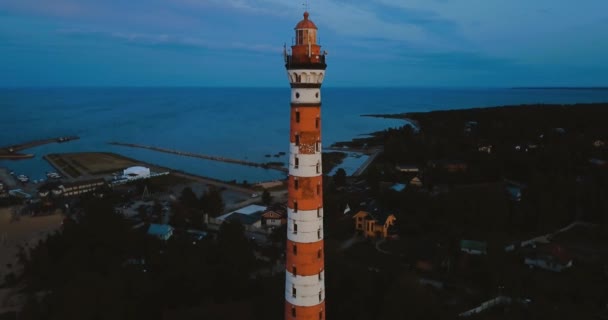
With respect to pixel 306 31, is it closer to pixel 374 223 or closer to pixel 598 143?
pixel 374 223

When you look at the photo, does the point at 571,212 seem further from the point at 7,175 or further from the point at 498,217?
the point at 7,175

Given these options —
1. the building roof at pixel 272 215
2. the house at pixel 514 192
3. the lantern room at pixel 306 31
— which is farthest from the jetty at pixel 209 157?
the lantern room at pixel 306 31

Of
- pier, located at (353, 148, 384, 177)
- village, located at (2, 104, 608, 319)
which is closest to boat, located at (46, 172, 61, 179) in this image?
village, located at (2, 104, 608, 319)

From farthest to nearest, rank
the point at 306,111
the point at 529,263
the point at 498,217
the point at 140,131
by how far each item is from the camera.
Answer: the point at 140,131 < the point at 498,217 < the point at 529,263 < the point at 306,111

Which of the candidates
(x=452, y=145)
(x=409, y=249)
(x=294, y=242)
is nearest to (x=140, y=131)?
(x=452, y=145)

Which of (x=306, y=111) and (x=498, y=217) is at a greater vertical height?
(x=306, y=111)

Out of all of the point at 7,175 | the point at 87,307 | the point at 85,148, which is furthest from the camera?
the point at 85,148

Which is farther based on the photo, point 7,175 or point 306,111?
point 7,175
